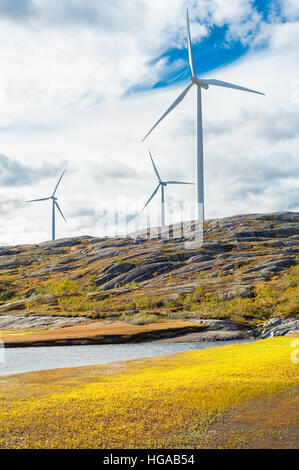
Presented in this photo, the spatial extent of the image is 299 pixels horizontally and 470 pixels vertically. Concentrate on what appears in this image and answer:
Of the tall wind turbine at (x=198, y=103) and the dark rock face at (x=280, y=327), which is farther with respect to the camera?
the tall wind turbine at (x=198, y=103)

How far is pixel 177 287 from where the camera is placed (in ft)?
461

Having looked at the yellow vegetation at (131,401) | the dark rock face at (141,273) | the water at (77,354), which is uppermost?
the dark rock face at (141,273)

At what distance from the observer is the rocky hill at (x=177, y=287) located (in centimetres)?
10869

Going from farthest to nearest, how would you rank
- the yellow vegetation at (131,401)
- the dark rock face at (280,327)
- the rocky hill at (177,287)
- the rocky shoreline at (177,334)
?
the rocky hill at (177,287) < the dark rock face at (280,327) < the rocky shoreline at (177,334) < the yellow vegetation at (131,401)

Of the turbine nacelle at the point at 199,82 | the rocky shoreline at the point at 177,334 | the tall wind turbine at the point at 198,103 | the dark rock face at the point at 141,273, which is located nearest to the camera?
the rocky shoreline at the point at 177,334

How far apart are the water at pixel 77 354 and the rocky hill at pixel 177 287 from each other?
22.2m

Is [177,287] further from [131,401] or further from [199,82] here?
[131,401]

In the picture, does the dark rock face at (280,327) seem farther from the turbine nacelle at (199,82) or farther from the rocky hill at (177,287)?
the turbine nacelle at (199,82)

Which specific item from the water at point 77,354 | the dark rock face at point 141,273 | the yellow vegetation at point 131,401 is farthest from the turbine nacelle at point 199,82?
the yellow vegetation at point 131,401

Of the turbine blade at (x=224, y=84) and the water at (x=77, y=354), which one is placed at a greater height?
the turbine blade at (x=224, y=84)

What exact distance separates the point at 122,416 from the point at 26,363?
3790 cm

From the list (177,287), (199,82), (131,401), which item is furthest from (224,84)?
(131,401)

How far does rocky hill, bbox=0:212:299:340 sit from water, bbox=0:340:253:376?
22211 mm
